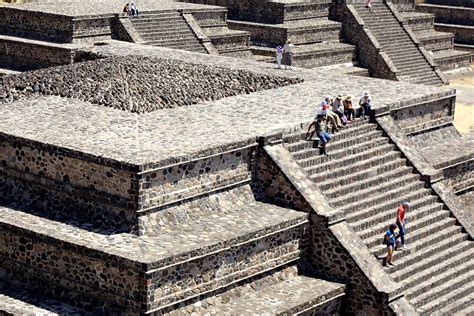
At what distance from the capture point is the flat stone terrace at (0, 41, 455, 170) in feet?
53.0

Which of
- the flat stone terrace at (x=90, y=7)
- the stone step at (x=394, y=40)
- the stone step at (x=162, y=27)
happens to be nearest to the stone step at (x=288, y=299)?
the flat stone terrace at (x=90, y=7)

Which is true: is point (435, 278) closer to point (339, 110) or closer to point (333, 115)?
point (333, 115)

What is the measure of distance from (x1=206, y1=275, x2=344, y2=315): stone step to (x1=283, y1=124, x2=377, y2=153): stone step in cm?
231

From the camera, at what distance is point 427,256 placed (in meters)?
17.5

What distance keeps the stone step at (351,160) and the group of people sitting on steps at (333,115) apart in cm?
27

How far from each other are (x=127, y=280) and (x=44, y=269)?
1582 mm

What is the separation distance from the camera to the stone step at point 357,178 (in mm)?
17558

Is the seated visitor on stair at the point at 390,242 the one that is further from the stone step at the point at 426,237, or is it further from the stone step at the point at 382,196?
the stone step at the point at 382,196

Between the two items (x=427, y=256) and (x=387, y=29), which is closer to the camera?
(x=427, y=256)

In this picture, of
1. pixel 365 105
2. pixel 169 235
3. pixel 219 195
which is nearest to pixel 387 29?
pixel 365 105

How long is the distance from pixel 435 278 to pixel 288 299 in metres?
2.84

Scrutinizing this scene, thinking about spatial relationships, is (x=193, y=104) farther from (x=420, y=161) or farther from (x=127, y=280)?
(x=127, y=280)

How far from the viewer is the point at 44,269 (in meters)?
15.3

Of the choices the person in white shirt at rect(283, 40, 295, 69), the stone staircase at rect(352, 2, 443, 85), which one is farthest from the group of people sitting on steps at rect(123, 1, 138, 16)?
the stone staircase at rect(352, 2, 443, 85)
